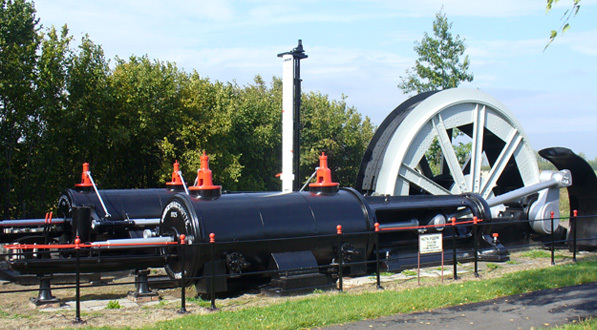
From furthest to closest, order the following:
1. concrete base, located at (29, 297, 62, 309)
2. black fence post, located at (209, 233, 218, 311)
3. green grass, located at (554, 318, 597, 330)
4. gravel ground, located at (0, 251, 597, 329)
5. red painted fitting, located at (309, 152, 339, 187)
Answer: red painted fitting, located at (309, 152, 339, 187) < concrete base, located at (29, 297, 62, 309) < black fence post, located at (209, 233, 218, 311) < gravel ground, located at (0, 251, 597, 329) < green grass, located at (554, 318, 597, 330)

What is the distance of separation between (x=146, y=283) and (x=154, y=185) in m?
21.1

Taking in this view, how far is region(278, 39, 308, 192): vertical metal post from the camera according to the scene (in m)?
15.4

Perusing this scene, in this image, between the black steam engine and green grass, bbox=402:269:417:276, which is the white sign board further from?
green grass, bbox=402:269:417:276

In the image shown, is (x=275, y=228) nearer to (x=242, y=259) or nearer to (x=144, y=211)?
(x=242, y=259)

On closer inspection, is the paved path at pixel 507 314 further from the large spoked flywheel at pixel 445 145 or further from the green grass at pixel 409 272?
the large spoked flywheel at pixel 445 145

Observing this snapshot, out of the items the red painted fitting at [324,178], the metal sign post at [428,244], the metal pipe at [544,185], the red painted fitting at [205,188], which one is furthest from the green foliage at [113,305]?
the metal pipe at [544,185]

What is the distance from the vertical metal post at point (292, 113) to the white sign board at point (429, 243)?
4.64 m

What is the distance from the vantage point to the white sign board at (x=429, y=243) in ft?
37.5

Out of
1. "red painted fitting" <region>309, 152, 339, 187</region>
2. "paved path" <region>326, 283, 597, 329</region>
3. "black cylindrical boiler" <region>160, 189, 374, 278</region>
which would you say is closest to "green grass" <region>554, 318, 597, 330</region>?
"paved path" <region>326, 283, 597, 329</region>

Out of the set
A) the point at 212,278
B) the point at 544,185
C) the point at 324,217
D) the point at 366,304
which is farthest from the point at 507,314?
the point at 544,185

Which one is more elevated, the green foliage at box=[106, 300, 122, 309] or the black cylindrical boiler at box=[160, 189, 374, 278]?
the black cylindrical boiler at box=[160, 189, 374, 278]

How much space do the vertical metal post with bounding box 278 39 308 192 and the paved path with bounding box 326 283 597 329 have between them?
22.3ft

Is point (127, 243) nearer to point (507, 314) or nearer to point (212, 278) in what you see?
point (212, 278)

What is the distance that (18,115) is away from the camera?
20797 mm
